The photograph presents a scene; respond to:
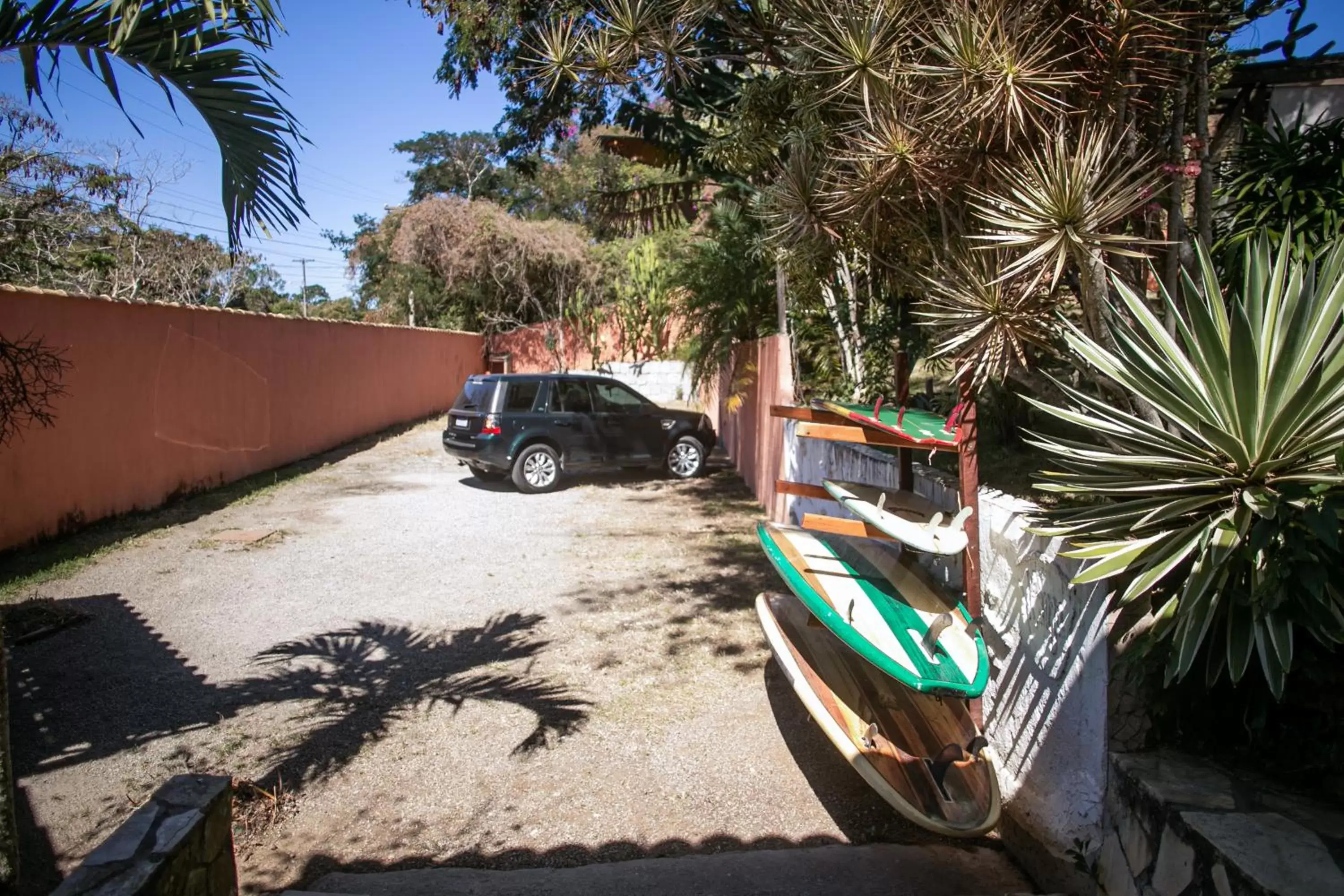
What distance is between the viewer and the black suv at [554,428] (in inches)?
478

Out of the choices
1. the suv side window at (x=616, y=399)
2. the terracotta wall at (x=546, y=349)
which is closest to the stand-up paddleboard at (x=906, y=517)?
the suv side window at (x=616, y=399)

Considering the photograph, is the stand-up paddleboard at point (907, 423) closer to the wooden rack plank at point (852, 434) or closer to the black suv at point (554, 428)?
the wooden rack plank at point (852, 434)

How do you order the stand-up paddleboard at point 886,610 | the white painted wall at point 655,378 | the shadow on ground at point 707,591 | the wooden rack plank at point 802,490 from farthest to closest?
the white painted wall at point 655,378, the shadow on ground at point 707,591, the wooden rack plank at point 802,490, the stand-up paddleboard at point 886,610

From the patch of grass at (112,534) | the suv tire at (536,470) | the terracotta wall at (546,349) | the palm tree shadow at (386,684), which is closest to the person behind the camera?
the palm tree shadow at (386,684)

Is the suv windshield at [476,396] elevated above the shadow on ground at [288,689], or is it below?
above

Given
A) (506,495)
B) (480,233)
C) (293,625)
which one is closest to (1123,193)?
(293,625)

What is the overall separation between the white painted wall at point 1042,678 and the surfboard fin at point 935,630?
11.9 inches

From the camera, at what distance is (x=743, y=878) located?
3.64 m

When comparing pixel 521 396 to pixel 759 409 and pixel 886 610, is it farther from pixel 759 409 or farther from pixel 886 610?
pixel 886 610

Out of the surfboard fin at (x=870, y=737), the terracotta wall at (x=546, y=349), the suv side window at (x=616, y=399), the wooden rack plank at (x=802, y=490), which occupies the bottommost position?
the surfboard fin at (x=870, y=737)

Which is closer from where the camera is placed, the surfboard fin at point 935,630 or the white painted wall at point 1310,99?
the surfboard fin at point 935,630

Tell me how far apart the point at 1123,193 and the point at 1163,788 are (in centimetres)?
240

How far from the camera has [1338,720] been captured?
2.68 meters

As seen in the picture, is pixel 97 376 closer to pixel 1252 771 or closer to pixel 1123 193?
pixel 1123 193
